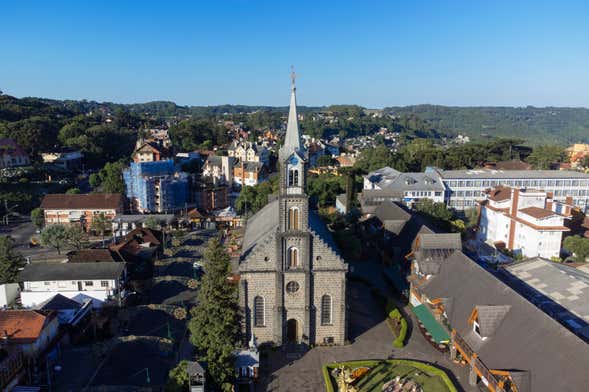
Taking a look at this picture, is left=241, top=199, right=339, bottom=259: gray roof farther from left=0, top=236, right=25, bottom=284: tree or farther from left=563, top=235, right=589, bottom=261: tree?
left=563, top=235, right=589, bottom=261: tree

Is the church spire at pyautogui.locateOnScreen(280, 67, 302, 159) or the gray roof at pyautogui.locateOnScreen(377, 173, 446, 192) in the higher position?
the church spire at pyautogui.locateOnScreen(280, 67, 302, 159)

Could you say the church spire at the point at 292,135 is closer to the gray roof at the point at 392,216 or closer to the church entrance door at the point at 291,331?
the church entrance door at the point at 291,331

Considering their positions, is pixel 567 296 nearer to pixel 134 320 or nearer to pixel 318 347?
pixel 318 347

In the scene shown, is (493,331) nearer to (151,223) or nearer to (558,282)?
(558,282)

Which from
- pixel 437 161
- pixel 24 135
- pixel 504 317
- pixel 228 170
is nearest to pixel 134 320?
pixel 504 317

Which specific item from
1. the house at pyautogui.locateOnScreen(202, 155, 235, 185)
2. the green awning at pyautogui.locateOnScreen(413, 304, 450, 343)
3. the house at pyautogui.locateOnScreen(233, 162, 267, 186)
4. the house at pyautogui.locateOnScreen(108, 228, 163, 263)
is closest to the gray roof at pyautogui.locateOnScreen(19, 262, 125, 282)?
the house at pyautogui.locateOnScreen(108, 228, 163, 263)

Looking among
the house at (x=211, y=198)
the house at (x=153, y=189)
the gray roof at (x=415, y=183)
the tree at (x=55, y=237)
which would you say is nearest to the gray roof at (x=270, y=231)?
the tree at (x=55, y=237)
